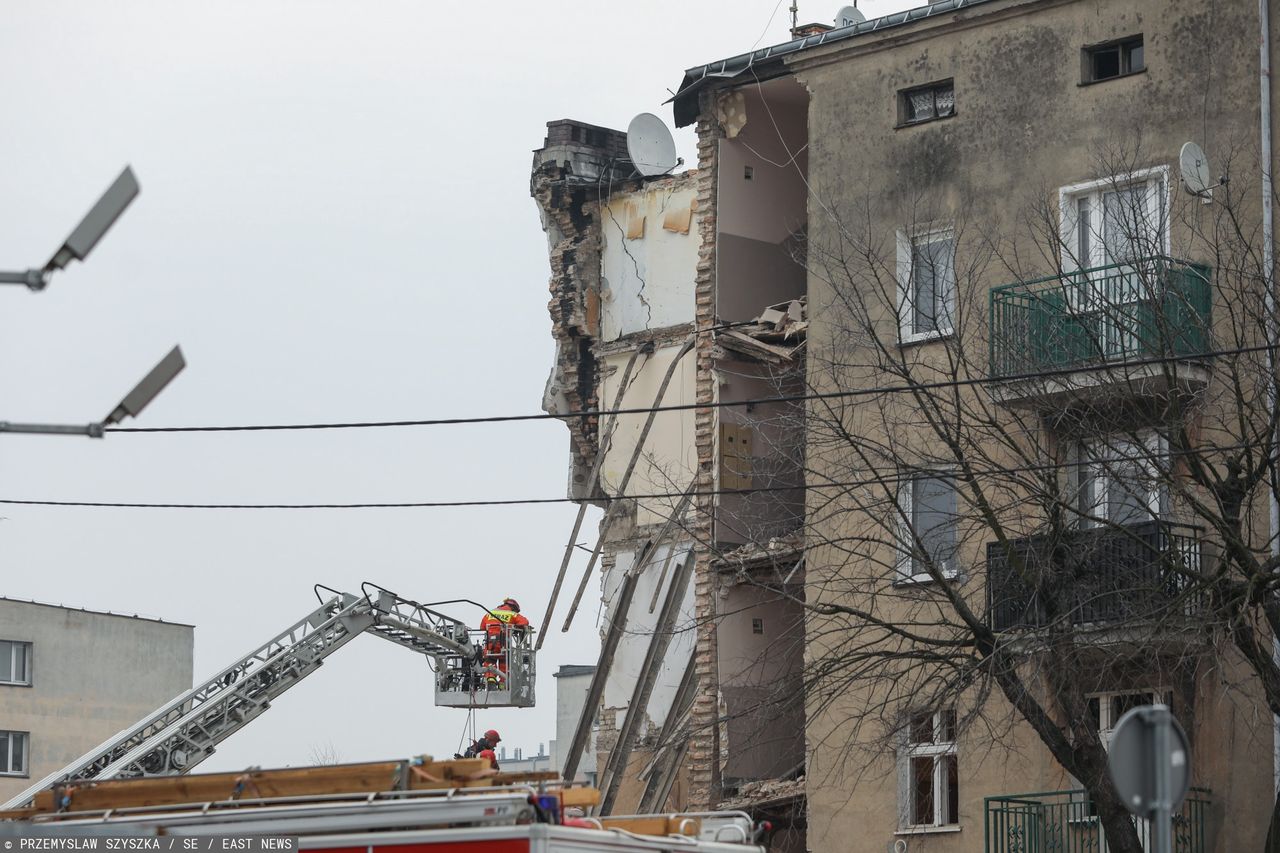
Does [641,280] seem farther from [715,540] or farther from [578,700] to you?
[578,700]

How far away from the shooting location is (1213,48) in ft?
75.0

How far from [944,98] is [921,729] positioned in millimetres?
7262

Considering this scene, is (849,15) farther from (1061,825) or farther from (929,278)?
(1061,825)

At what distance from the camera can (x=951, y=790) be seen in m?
23.8

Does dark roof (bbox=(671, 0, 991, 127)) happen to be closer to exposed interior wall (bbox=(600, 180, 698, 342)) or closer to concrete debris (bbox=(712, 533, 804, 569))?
exposed interior wall (bbox=(600, 180, 698, 342))

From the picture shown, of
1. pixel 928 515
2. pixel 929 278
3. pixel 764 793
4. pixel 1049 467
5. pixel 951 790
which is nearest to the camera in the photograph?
pixel 1049 467

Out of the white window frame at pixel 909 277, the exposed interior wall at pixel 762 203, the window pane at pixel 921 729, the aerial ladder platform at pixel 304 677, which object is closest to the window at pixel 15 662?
the aerial ladder platform at pixel 304 677

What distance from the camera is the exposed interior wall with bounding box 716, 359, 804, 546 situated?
2764 cm

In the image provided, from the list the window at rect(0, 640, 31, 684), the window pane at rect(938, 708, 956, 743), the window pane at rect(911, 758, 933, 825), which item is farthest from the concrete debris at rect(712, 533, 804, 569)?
the window at rect(0, 640, 31, 684)

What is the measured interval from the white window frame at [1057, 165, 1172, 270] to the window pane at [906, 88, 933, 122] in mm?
2407

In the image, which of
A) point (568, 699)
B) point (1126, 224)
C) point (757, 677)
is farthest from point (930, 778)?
point (568, 699)

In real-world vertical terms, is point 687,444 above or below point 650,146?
below

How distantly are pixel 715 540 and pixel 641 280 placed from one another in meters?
6.01

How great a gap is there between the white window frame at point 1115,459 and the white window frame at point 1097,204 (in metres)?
1.87
